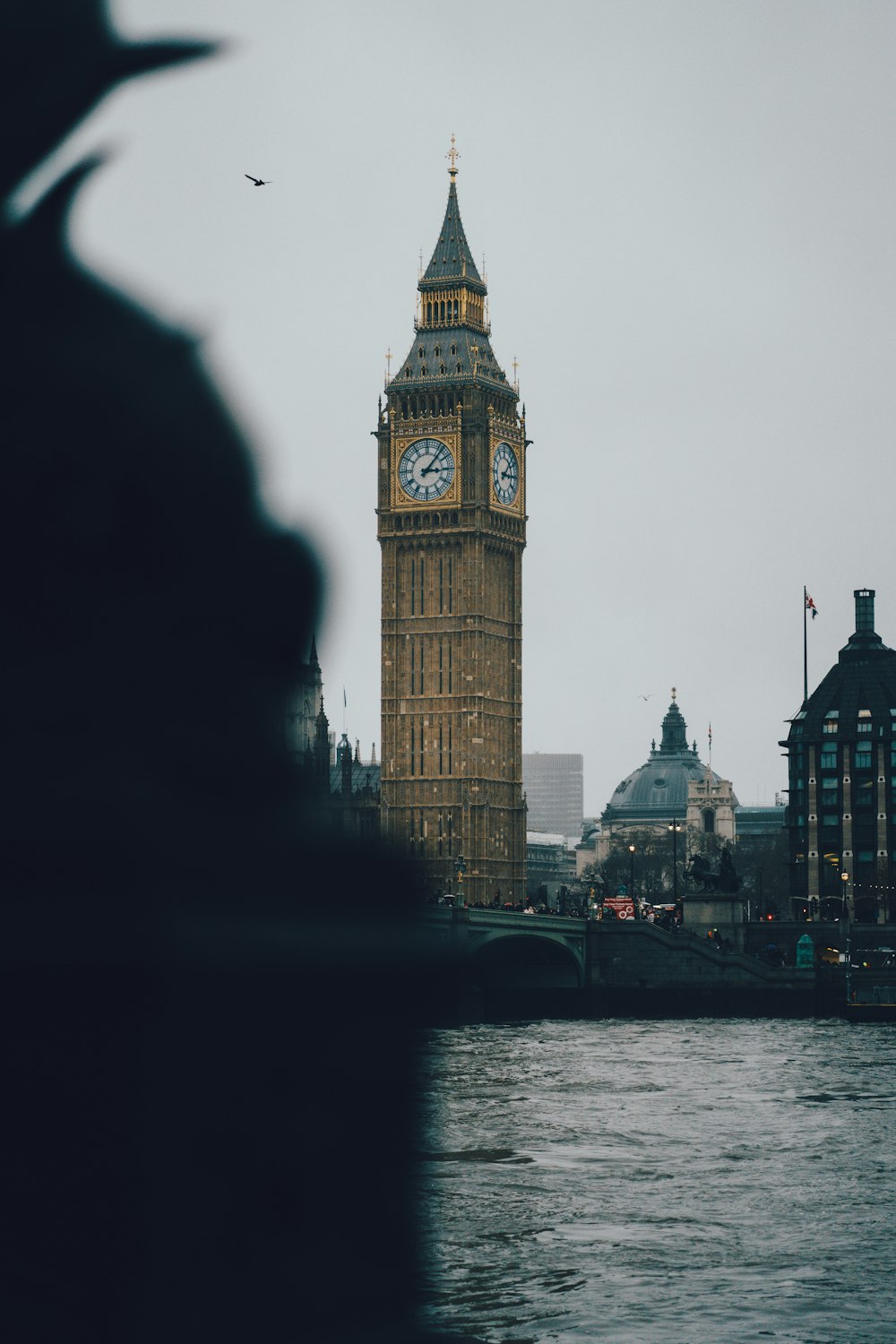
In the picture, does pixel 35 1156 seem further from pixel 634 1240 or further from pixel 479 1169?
pixel 479 1169

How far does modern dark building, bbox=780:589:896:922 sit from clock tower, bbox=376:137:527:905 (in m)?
17.6

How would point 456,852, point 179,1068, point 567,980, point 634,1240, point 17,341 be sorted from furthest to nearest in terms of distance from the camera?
point 456,852 → point 567,980 → point 634,1240 → point 179,1068 → point 17,341

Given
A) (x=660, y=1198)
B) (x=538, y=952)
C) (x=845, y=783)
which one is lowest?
(x=660, y=1198)

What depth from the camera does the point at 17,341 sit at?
2.69m

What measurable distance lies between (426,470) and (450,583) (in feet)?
22.0

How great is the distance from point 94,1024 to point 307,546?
709 mm

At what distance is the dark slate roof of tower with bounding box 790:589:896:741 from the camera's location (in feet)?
410

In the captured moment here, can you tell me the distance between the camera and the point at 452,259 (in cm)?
13062

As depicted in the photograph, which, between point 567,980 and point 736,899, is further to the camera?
point 736,899

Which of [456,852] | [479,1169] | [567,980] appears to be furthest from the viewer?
[456,852]

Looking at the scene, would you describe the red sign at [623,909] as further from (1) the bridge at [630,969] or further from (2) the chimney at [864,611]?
(2) the chimney at [864,611]

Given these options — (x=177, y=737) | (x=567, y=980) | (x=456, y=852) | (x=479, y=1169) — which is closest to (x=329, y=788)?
(x=177, y=737)

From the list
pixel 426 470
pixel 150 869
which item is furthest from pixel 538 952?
pixel 150 869

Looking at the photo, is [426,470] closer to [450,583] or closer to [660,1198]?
[450,583]
